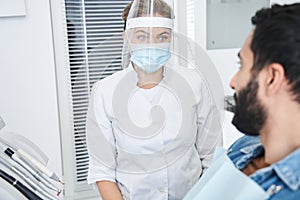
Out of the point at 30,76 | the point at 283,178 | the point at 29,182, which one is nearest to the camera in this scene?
the point at 283,178

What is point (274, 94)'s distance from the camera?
66 cm

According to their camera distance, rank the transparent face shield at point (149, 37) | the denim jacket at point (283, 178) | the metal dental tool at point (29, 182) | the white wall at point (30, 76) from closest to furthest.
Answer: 1. the denim jacket at point (283, 178)
2. the metal dental tool at point (29, 182)
3. the transparent face shield at point (149, 37)
4. the white wall at point (30, 76)

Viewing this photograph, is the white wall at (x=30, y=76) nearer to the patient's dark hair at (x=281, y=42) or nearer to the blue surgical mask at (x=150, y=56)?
the blue surgical mask at (x=150, y=56)

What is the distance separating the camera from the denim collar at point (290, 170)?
1.99ft

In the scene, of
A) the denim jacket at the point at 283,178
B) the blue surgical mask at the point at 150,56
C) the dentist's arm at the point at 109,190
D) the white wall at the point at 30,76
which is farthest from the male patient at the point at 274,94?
the white wall at the point at 30,76

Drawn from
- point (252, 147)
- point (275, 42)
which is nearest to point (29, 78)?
point (252, 147)

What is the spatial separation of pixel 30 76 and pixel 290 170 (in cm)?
134

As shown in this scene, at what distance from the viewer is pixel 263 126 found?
2.31 feet

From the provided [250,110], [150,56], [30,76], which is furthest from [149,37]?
[30,76]

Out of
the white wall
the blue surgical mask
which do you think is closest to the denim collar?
the blue surgical mask

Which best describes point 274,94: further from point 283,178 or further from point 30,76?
point 30,76

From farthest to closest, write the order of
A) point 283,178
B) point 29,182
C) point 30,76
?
point 30,76 < point 29,182 < point 283,178

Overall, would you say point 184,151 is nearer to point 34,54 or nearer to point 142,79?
point 142,79

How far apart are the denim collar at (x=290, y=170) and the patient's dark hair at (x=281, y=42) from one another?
118 mm
